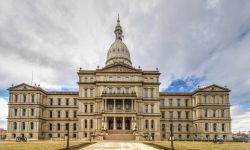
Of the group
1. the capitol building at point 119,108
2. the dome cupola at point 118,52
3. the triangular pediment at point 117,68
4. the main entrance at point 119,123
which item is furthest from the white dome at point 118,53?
the main entrance at point 119,123

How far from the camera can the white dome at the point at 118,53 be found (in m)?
105

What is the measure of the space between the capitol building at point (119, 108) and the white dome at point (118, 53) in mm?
1591

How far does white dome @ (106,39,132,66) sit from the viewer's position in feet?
344

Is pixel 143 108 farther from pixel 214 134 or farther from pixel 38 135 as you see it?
pixel 38 135

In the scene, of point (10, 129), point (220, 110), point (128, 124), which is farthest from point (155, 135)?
point (10, 129)

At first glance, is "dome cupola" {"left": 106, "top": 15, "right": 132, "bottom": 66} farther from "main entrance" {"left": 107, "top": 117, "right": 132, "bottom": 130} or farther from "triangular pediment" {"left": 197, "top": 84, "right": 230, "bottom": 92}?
"triangular pediment" {"left": 197, "top": 84, "right": 230, "bottom": 92}

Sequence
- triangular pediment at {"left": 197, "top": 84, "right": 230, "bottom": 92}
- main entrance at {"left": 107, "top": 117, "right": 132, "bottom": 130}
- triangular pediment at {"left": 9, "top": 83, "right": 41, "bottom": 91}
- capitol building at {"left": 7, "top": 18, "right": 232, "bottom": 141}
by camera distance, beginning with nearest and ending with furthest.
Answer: main entrance at {"left": 107, "top": 117, "right": 132, "bottom": 130}
capitol building at {"left": 7, "top": 18, "right": 232, "bottom": 141}
triangular pediment at {"left": 9, "top": 83, "right": 41, "bottom": 91}
triangular pediment at {"left": 197, "top": 84, "right": 230, "bottom": 92}

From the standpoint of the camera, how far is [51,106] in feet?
325

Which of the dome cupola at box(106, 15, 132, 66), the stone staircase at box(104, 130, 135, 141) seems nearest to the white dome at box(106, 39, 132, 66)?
the dome cupola at box(106, 15, 132, 66)

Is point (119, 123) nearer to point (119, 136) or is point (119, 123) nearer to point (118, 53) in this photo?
point (119, 136)

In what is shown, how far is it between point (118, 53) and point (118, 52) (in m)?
0.55

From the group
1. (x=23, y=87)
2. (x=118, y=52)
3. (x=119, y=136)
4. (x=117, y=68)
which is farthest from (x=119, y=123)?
(x=23, y=87)

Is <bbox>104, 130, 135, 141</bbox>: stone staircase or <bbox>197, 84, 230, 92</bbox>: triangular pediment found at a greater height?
<bbox>197, 84, 230, 92</bbox>: triangular pediment

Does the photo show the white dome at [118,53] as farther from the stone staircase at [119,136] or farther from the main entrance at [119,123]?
the stone staircase at [119,136]
